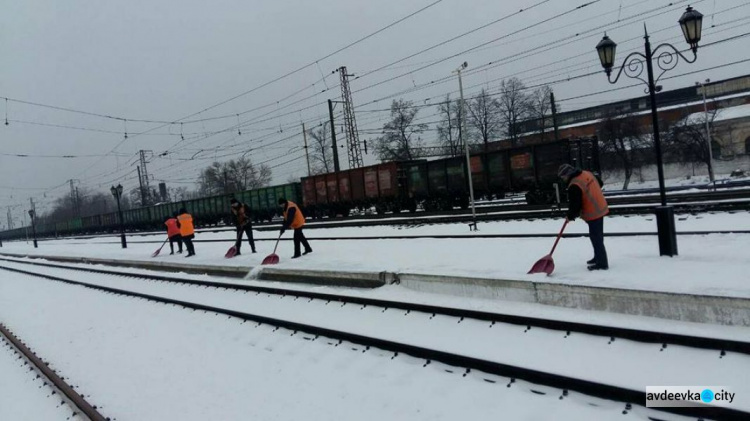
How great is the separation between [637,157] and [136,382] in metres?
48.7

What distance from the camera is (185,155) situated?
138ft

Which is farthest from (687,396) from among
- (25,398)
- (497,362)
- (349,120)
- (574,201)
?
(349,120)

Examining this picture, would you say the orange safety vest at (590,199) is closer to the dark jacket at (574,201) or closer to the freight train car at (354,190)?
the dark jacket at (574,201)

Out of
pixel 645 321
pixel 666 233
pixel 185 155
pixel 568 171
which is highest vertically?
pixel 185 155

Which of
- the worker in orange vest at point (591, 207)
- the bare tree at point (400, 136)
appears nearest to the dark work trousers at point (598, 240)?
the worker in orange vest at point (591, 207)

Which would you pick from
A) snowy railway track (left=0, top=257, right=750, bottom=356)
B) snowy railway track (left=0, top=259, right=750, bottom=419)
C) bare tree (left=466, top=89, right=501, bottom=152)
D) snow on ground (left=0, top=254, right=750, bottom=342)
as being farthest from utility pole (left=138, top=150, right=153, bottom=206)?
snowy railway track (left=0, top=259, right=750, bottom=419)

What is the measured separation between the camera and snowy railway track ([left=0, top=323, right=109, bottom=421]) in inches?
197

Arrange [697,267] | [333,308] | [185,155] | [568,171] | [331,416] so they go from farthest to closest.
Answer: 1. [185,155]
2. [333,308]
3. [568,171]
4. [697,267]
5. [331,416]

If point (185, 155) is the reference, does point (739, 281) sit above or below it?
below

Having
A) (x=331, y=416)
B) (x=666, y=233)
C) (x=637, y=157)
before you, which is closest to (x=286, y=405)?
(x=331, y=416)

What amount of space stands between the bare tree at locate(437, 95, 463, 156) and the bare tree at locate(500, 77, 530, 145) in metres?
4.64

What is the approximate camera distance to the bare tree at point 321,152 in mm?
64625

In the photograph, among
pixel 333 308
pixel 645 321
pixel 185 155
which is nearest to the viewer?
pixel 645 321

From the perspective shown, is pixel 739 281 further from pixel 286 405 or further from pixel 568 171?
pixel 286 405
